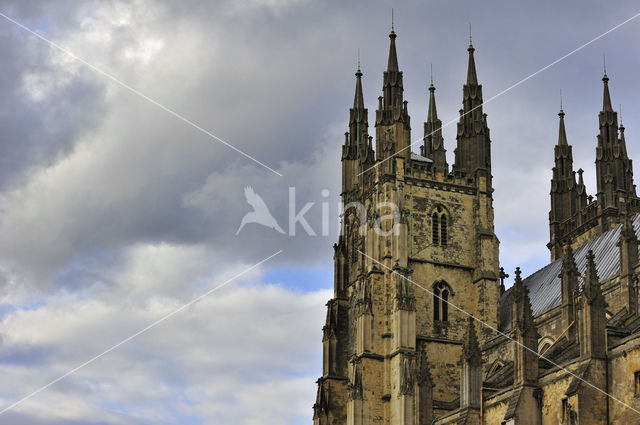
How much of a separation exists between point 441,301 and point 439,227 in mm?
5303

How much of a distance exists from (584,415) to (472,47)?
1586 inches

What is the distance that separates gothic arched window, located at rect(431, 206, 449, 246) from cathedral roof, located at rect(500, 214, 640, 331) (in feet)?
20.6

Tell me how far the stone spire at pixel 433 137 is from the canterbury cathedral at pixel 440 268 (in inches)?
5.6

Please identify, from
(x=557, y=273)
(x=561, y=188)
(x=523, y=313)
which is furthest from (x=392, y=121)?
(x=523, y=313)

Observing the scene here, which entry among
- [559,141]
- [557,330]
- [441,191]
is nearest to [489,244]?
[441,191]

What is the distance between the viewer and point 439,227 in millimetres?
76750

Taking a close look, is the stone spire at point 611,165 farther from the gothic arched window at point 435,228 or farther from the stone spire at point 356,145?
the stone spire at point 356,145

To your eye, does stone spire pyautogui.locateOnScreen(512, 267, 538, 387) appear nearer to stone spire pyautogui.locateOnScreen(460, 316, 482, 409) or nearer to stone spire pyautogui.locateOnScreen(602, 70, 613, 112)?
stone spire pyautogui.locateOnScreen(460, 316, 482, 409)

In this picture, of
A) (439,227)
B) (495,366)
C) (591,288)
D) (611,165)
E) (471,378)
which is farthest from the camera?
(611,165)

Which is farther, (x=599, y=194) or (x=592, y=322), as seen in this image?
(x=599, y=194)

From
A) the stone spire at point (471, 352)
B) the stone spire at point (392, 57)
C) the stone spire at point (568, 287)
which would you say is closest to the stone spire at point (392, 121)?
the stone spire at point (392, 57)

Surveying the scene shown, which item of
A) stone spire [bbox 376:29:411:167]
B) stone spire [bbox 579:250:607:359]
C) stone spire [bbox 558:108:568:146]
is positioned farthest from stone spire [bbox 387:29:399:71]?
stone spire [bbox 579:250:607:359]

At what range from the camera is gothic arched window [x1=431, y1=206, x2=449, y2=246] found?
76438 mm

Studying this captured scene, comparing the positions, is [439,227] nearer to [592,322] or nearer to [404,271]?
[404,271]
